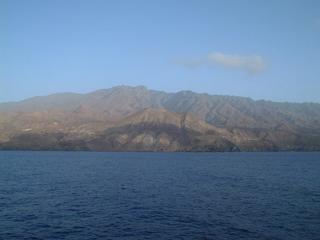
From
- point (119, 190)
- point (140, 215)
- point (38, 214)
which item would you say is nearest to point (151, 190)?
point (119, 190)

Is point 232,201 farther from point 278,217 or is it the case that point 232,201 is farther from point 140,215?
point 140,215

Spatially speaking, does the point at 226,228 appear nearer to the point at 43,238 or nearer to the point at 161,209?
the point at 161,209

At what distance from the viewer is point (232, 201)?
75875 mm

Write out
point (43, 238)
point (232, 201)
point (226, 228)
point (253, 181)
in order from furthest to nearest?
point (253, 181)
point (232, 201)
point (226, 228)
point (43, 238)

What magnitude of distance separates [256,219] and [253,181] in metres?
53.5

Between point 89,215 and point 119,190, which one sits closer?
point 89,215

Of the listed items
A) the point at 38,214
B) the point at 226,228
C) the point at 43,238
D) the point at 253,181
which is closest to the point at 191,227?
the point at 226,228

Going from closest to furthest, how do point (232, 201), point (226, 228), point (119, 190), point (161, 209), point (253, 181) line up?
point (226, 228) < point (161, 209) < point (232, 201) < point (119, 190) < point (253, 181)

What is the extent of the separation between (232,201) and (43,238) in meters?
39.9

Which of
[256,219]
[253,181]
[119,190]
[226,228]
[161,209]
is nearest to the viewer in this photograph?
[226,228]

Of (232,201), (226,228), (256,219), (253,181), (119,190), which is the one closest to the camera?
(226,228)

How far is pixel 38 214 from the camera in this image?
203ft

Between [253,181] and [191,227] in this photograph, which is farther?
[253,181]

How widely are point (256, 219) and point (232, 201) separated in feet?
51.8
